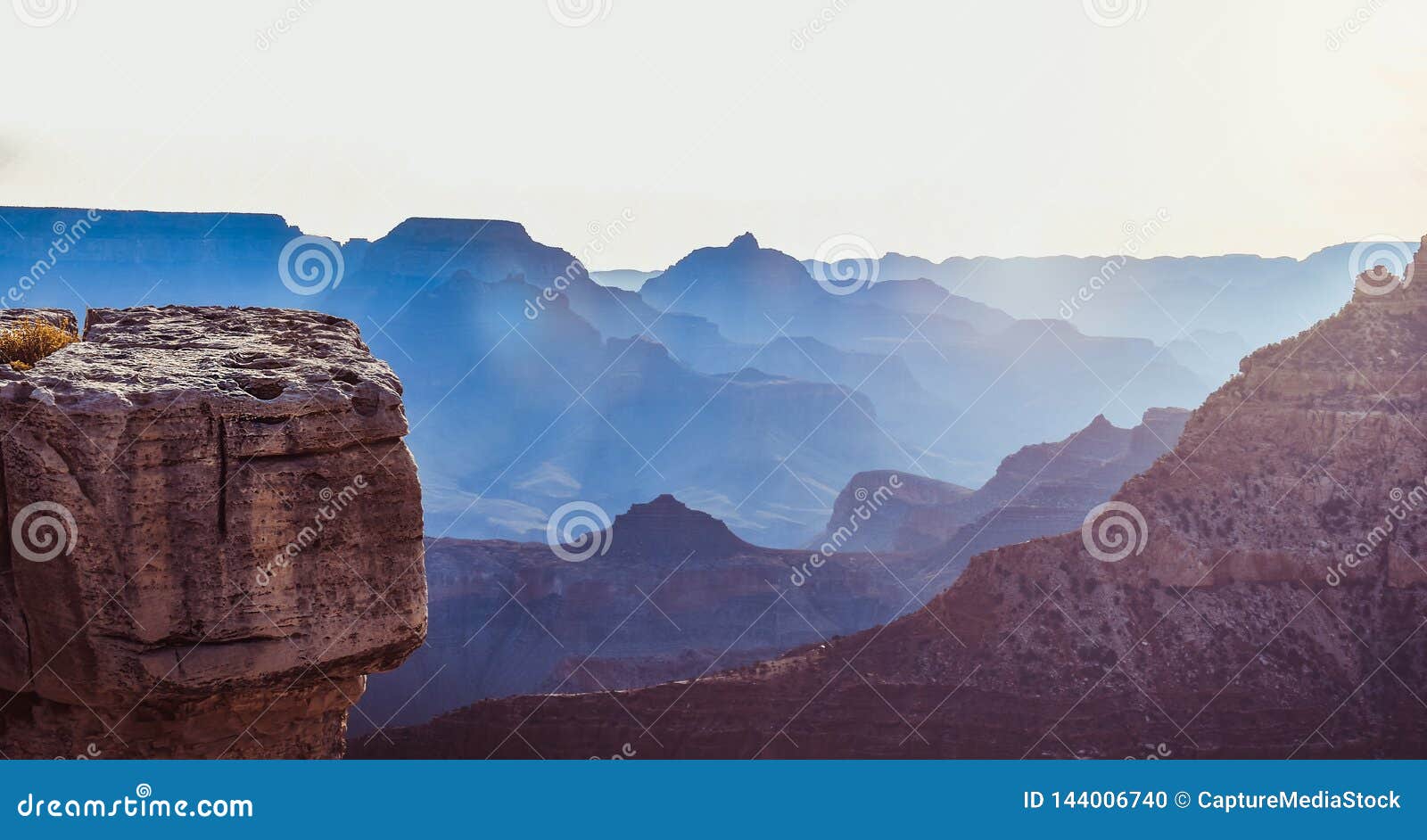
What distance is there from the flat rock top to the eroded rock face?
23 millimetres

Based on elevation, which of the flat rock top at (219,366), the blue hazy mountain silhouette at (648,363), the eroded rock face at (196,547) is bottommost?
the eroded rock face at (196,547)

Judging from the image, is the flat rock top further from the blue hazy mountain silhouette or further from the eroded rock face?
the blue hazy mountain silhouette

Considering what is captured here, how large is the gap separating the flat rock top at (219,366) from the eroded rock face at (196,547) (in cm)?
2

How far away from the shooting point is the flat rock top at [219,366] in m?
9.44

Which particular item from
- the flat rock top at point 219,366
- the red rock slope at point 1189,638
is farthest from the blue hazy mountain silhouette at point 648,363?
the flat rock top at point 219,366

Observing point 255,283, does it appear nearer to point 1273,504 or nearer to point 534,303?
point 534,303

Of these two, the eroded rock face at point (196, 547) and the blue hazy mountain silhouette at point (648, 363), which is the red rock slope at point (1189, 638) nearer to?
the eroded rock face at point (196, 547)

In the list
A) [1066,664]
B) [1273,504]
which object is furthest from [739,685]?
[1273,504]

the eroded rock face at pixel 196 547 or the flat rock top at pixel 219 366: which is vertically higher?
the flat rock top at pixel 219 366

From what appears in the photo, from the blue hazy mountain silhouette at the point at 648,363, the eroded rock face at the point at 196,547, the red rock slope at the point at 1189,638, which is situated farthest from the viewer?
the blue hazy mountain silhouette at the point at 648,363

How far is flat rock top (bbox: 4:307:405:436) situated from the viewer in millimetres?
9438

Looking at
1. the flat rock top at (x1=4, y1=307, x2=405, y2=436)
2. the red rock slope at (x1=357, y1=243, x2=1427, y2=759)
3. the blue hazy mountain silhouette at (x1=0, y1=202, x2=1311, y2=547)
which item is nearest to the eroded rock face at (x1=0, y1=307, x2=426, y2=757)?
the flat rock top at (x1=4, y1=307, x2=405, y2=436)

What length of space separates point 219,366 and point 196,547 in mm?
1582

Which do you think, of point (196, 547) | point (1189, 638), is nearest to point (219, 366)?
point (196, 547)
